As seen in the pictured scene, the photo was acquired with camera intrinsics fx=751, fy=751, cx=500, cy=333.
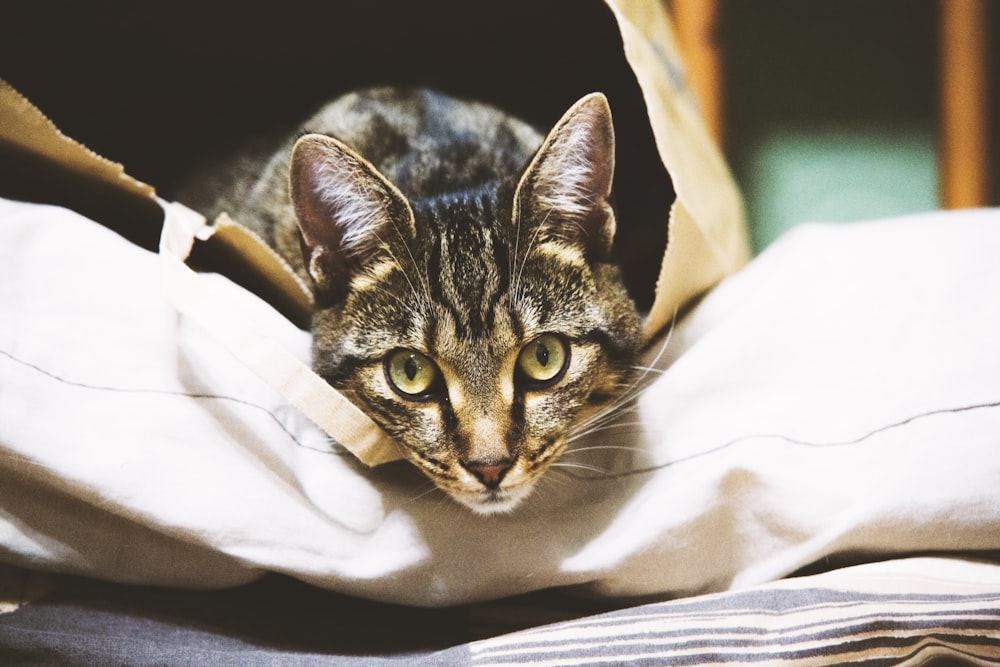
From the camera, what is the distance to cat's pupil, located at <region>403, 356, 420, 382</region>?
0.84 metres

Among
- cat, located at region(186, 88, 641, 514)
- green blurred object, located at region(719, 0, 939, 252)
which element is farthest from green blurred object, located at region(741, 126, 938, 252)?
cat, located at region(186, 88, 641, 514)

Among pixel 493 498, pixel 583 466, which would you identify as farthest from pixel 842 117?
pixel 493 498

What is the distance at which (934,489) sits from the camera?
757 millimetres

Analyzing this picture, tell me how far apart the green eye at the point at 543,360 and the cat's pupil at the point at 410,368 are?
0.38ft

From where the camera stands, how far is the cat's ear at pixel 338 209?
31.8 inches

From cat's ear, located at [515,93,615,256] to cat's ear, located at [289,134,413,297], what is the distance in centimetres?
14

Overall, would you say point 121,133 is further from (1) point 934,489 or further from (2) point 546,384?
(1) point 934,489

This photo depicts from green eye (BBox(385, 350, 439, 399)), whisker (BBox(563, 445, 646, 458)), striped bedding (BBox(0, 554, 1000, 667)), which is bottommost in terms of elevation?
striped bedding (BBox(0, 554, 1000, 667))

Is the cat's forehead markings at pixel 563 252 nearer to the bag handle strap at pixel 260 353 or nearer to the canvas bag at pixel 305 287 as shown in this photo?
the canvas bag at pixel 305 287

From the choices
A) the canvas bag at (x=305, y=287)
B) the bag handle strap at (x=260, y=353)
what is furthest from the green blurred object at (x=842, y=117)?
the bag handle strap at (x=260, y=353)

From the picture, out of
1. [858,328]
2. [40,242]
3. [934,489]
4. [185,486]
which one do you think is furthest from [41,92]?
[934,489]

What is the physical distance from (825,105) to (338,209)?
1520 mm

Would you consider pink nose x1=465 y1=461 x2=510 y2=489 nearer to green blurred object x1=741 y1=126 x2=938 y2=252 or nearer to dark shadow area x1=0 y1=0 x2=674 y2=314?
dark shadow area x1=0 y1=0 x2=674 y2=314

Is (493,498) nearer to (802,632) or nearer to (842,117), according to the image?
(802,632)
